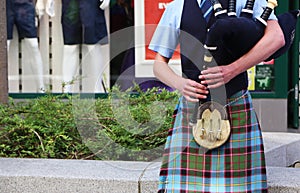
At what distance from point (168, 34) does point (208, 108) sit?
1.37ft

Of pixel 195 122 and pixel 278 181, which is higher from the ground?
pixel 195 122

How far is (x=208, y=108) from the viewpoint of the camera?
280cm

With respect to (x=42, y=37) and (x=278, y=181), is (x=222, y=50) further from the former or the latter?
(x=42, y=37)

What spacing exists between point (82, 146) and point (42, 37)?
4008 mm

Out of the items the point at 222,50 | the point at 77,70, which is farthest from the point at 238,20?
the point at 77,70

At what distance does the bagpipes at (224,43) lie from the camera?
104 inches

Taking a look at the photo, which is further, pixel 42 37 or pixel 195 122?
pixel 42 37

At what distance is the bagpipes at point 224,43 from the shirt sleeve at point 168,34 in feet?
0.70

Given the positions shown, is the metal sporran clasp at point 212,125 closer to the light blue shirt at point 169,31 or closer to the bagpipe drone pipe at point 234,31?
the bagpipe drone pipe at point 234,31

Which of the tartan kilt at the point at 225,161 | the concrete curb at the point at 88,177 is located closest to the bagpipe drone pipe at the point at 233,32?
the tartan kilt at the point at 225,161

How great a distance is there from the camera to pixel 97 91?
23.4 feet

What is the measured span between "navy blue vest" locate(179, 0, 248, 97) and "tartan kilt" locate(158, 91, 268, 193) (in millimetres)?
78

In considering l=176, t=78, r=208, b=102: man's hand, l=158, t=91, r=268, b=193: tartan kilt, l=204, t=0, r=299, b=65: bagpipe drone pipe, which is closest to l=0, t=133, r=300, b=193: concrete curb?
l=158, t=91, r=268, b=193: tartan kilt

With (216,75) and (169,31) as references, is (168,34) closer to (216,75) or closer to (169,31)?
(169,31)
